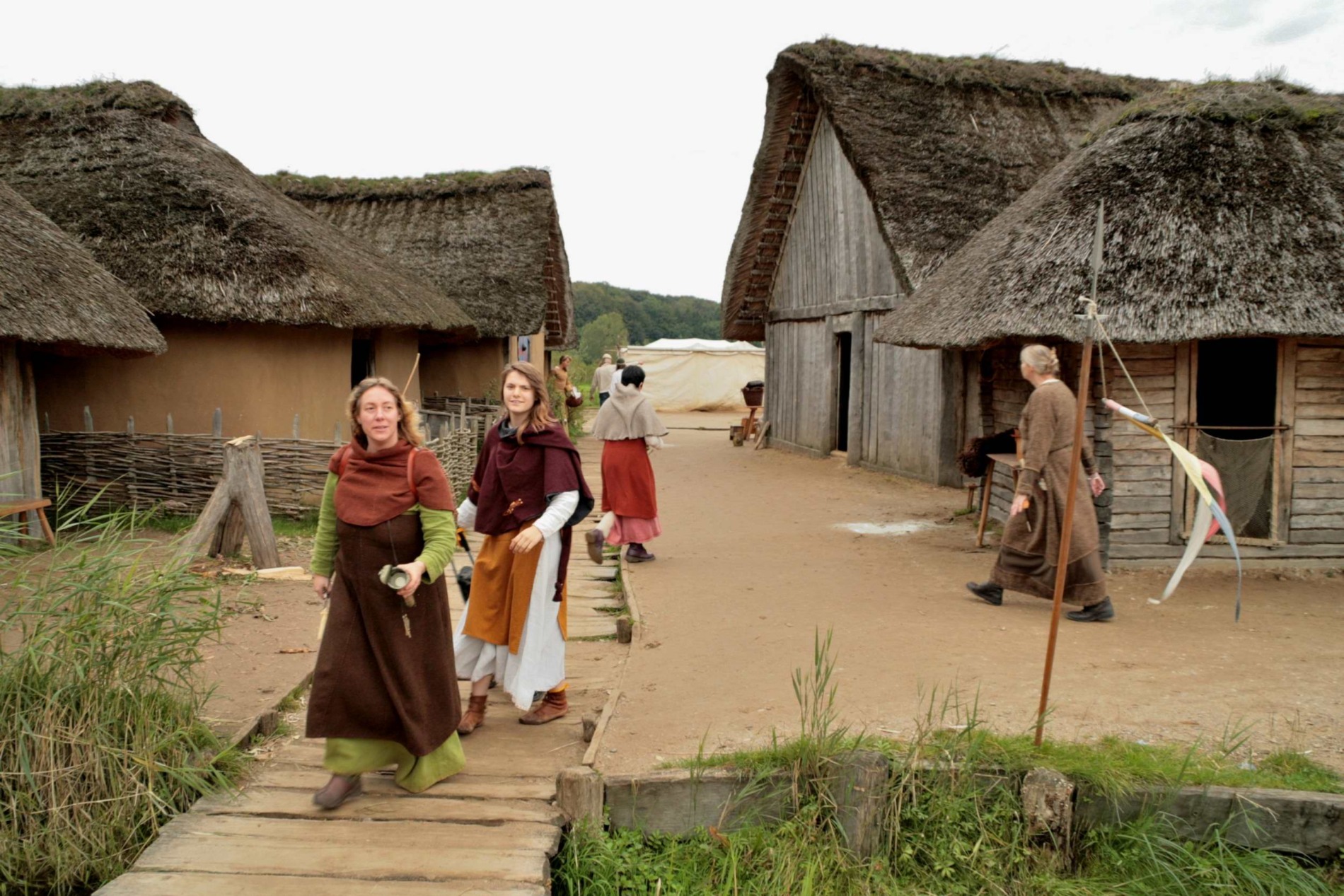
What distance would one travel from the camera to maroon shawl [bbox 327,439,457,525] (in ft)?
11.2

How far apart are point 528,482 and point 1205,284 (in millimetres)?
5035

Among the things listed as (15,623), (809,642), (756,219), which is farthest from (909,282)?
(15,623)

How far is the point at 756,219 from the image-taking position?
51.0 feet

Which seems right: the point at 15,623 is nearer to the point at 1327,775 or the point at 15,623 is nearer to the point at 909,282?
the point at 1327,775

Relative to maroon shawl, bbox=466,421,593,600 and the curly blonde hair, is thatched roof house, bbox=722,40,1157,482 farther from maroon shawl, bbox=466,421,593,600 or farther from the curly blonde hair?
maroon shawl, bbox=466,421,593,600

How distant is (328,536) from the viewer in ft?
11.6

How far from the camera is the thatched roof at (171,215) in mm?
9586

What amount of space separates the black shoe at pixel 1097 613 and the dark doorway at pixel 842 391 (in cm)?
778

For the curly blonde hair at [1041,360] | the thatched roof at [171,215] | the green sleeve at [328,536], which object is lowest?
the green sleeve at [328,536]

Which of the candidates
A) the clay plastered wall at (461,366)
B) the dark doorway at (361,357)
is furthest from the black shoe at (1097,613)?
the clay plastered wall at (461,366)

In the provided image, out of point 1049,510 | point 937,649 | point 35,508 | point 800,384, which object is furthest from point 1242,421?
point 35,508

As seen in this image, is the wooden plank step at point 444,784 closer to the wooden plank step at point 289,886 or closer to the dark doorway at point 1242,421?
the wooden plank step at point 289,886

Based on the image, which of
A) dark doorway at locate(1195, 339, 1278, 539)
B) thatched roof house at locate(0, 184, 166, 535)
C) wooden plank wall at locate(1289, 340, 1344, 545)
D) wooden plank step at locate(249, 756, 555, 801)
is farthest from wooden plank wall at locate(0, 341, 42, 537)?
wooden plank wall at locate(1289, 340, 1344, 545)

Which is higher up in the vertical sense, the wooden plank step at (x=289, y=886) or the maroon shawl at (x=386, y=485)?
the maroon shawl at (x=386, y=485)
